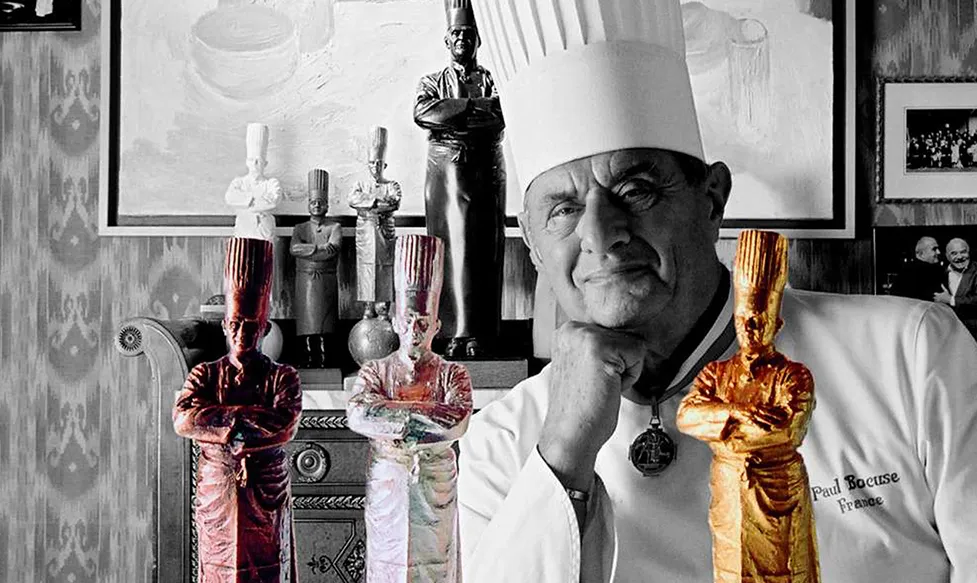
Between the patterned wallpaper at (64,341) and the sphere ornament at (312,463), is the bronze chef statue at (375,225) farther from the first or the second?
the patterned wallpaper at (64,341)

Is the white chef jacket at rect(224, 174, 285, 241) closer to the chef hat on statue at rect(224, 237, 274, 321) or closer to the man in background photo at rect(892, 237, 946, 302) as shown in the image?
the man in background photo at rect(892, 237, 946, 302)

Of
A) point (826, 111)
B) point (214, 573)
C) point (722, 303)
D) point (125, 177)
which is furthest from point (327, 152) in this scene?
point (214, 573)

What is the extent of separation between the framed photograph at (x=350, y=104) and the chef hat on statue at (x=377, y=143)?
23 cm

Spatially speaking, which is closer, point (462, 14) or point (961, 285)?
point (462, 14)

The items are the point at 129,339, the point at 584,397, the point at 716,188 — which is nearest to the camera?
the point at 584,397

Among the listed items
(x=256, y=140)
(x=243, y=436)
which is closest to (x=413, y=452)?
(x=243, y=436)

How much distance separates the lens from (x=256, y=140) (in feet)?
8.11

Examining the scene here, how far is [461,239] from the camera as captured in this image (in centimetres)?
220

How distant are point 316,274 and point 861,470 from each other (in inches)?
60.5

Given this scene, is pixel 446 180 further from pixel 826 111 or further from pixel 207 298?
pixel 826 111

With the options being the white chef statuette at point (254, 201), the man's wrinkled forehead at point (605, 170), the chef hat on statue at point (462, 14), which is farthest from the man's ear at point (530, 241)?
the white chef statuette at point (254, 201)

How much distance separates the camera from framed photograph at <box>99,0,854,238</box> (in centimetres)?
258

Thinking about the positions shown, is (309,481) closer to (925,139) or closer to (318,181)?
(318,181)

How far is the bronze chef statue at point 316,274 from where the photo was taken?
2.38m
